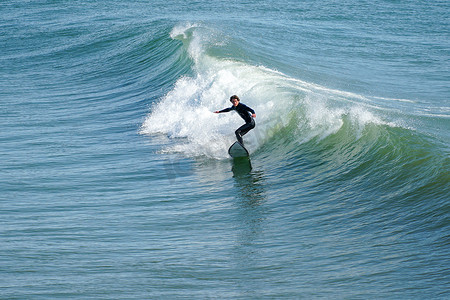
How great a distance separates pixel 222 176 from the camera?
39.4ft

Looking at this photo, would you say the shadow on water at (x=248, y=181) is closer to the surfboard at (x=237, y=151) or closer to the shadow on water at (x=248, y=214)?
the shadow on water at (x=248, y=214)

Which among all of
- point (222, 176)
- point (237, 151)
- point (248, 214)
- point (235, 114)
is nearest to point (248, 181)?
point (222, 176)

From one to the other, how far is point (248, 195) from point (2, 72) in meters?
19.6

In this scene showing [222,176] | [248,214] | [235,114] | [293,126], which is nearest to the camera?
[248,214]

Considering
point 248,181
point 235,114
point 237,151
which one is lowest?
point 248,181

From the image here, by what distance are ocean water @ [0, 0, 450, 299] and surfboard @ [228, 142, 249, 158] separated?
24 cm

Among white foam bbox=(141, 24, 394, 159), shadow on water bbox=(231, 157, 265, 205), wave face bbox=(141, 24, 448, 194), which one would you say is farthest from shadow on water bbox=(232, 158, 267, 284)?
white foam bbox=(141, 24, 394, 159)

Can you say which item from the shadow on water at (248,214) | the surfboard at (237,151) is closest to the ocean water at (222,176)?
the shadow on water at (248,214)

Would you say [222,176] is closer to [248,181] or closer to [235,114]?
[248,181]

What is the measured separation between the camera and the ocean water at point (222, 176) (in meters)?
7.34

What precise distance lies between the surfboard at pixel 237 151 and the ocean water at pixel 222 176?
0.24 metres

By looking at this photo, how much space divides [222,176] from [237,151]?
1267 mm

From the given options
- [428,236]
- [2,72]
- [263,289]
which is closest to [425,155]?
[428,236]

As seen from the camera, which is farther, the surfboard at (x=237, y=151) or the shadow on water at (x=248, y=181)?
the surfboard at (x=237, y=151)
